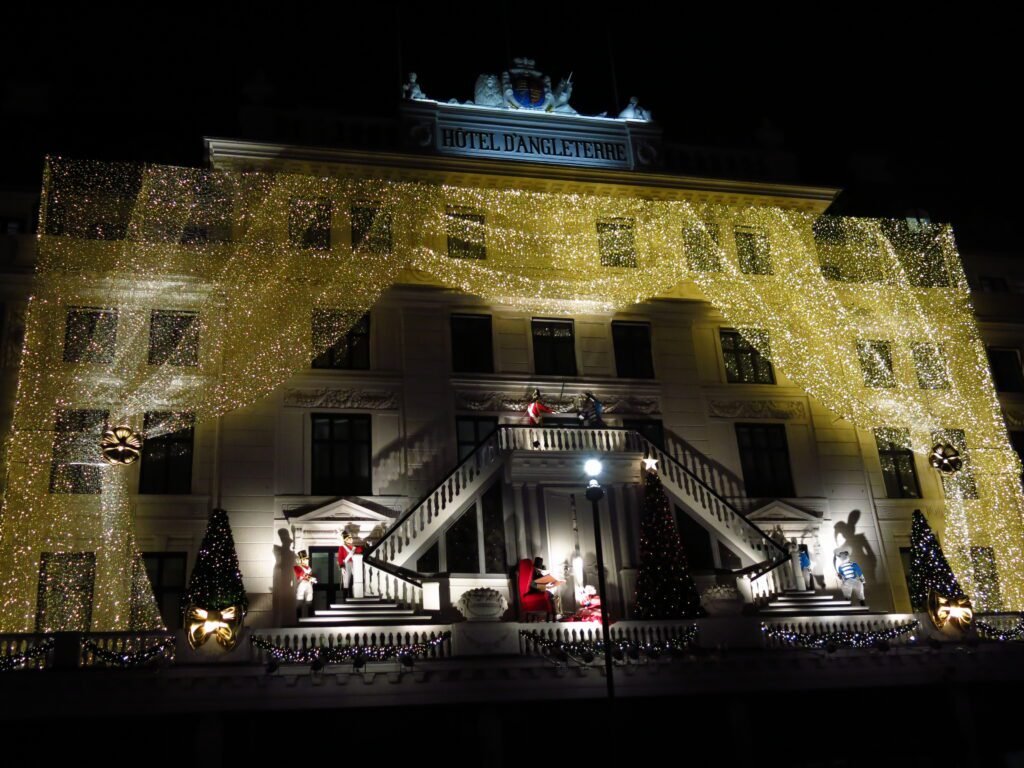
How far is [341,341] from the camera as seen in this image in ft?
94.5

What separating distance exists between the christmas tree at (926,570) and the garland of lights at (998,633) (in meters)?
0.97

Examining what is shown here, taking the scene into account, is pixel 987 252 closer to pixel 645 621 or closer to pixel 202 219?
pixel 645 621

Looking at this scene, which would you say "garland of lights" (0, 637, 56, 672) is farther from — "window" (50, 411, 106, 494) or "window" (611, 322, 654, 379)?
"window" (611, 322, 654, 379)

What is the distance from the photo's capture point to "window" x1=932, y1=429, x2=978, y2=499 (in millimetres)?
30281

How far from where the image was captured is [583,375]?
30297 millimetres

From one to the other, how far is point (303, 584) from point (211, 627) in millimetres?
3652

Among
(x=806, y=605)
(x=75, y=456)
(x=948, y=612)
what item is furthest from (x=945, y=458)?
(x=75, y=456)

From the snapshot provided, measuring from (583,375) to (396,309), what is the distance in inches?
232

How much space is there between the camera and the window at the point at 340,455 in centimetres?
2709

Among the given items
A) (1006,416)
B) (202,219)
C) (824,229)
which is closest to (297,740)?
(202,219)

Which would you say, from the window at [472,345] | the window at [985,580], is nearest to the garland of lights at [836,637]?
the window at [985,580]

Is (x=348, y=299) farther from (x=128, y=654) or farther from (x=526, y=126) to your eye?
(x=128, y=654)

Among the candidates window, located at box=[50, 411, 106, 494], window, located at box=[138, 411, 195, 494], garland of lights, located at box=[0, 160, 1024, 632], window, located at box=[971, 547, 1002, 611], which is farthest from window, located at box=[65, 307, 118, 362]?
window, located at box=[971, 547, 1002, 611]

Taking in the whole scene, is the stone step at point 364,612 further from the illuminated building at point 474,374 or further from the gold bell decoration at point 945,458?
the gold bell decoration at point 945,458
